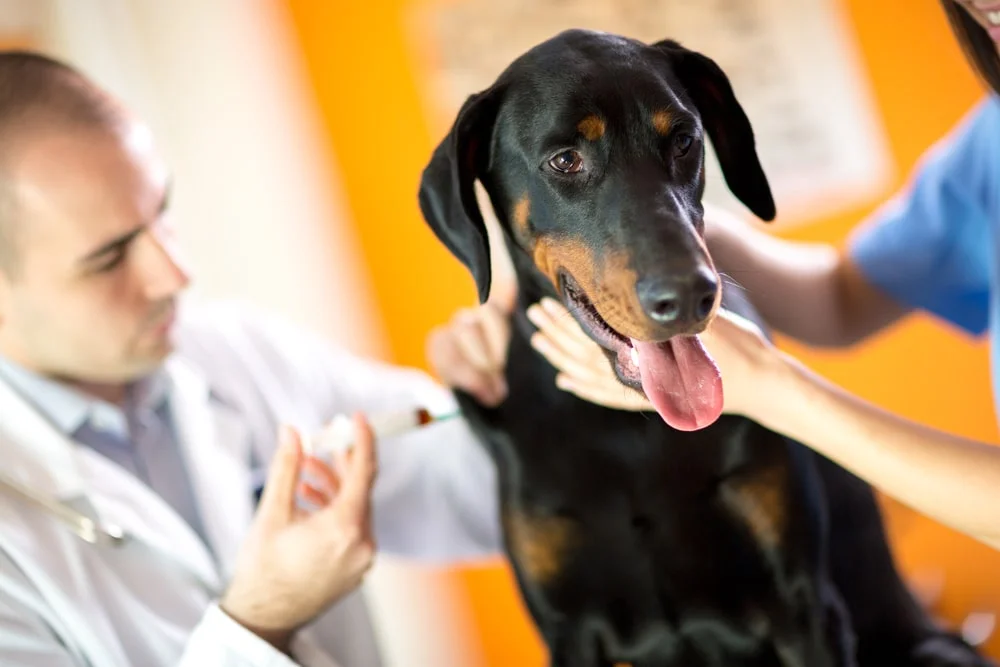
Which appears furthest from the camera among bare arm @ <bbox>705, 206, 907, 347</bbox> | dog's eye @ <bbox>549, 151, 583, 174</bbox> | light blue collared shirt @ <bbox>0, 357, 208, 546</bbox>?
light blue collared shirt @ <bbox>0, 357, 208, 546</bbox>

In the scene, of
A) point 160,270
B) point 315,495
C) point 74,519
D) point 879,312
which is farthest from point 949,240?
point 74,519

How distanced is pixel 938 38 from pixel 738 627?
2.07ft

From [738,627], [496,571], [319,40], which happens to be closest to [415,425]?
[738,627]

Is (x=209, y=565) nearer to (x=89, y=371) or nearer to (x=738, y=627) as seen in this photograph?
(x=89, y=371)

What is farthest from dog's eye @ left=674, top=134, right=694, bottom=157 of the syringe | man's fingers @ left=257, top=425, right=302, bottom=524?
man's fingers @ left=257, top=425, right=302, bottom=524

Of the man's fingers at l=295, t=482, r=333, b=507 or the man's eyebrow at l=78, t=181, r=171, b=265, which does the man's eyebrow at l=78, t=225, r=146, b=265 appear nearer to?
the man's eyebrow at l=78, t=181, r=171, b=265

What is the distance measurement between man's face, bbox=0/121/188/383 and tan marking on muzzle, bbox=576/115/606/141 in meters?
0.64

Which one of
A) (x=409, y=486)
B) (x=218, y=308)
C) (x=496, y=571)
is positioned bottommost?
(x=496, y=571)

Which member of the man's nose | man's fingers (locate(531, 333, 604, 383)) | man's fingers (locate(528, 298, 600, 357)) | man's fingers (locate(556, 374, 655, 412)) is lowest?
man's fingers (locate(556, 374, 655, 412))

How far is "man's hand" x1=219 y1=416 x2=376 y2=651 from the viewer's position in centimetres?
99

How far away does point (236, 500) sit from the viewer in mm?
1188

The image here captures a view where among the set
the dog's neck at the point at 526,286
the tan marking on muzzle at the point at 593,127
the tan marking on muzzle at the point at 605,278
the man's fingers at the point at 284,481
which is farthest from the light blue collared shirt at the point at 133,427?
the tan marking on muzzle at the point at 593,127

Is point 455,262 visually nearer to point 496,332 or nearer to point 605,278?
point 496,332

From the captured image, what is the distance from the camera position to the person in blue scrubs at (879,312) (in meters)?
0.74
